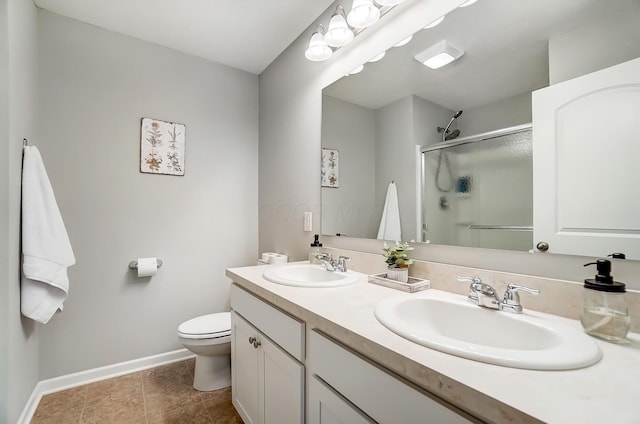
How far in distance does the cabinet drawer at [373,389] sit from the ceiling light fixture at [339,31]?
1.52 meters

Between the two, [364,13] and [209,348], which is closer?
[364,13]

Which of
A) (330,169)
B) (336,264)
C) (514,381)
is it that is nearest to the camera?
(514,381)

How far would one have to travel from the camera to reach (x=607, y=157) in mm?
804

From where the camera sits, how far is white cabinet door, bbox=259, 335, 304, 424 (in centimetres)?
100

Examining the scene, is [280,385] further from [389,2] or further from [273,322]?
[389,2]

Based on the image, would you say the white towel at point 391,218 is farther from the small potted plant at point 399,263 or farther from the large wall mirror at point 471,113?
the small potted plant at point 399,263

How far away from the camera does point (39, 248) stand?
4.88 feet

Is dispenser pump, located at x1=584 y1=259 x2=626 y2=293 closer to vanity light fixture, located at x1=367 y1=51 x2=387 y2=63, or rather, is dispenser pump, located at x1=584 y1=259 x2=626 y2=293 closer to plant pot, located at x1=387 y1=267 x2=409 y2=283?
plant pot, located at x1=387 y1=267 x2=409 y2=283

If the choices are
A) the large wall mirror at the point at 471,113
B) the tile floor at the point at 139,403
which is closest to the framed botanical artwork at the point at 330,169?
the large wall mirror at the point at 471,113

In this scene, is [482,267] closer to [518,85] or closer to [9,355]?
[518,85]

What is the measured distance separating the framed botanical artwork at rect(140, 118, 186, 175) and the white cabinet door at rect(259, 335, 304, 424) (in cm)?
161

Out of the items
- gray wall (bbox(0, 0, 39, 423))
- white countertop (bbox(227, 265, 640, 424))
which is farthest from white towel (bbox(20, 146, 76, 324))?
white countertop (bbox(227, 265, 640, 424))

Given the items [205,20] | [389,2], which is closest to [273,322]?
[389,2]

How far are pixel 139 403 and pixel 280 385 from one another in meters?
1.23
